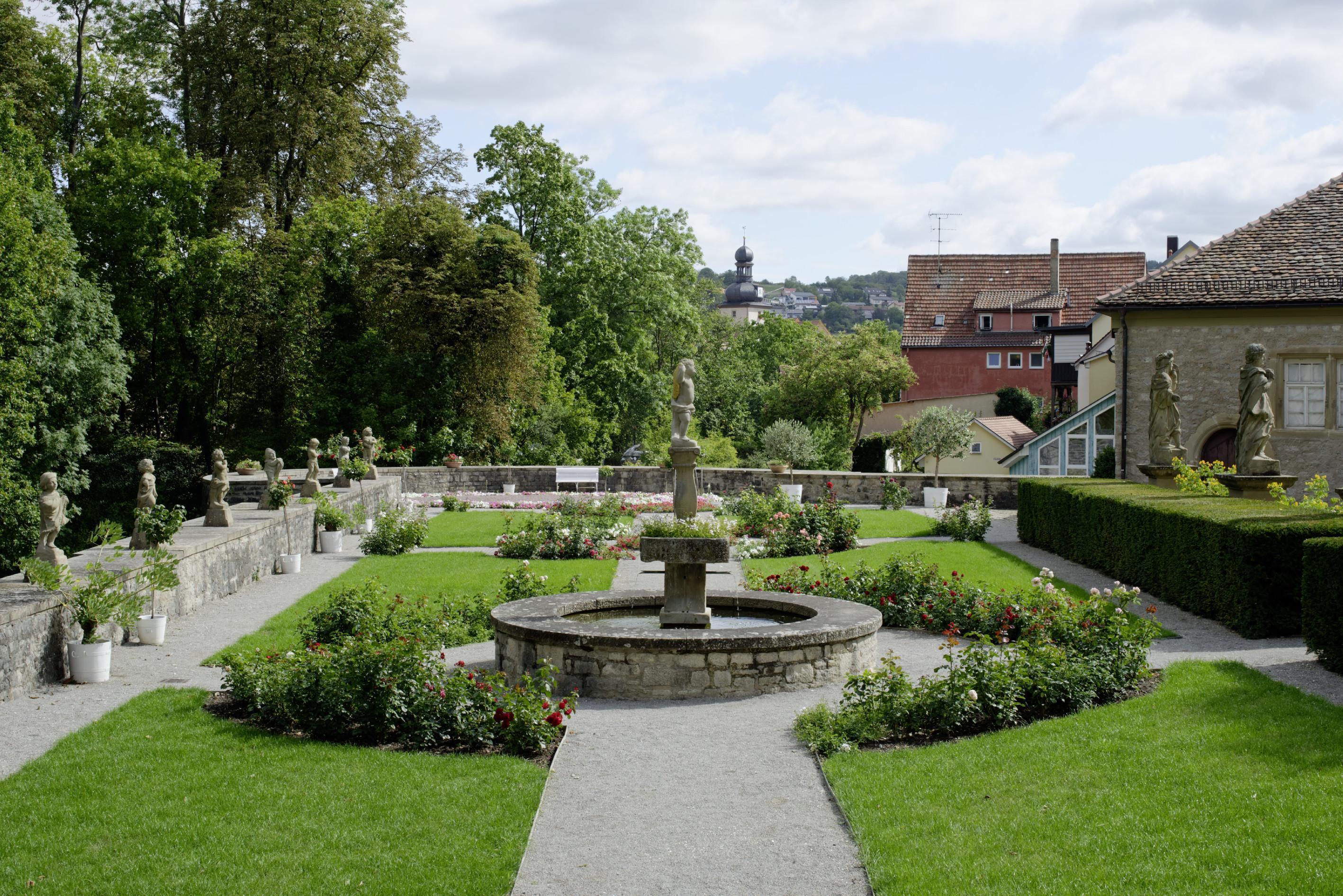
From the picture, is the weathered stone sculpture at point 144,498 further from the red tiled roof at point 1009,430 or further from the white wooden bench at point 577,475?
the red tiled roof at point 1009,430

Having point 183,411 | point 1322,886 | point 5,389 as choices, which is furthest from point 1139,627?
point 183,411

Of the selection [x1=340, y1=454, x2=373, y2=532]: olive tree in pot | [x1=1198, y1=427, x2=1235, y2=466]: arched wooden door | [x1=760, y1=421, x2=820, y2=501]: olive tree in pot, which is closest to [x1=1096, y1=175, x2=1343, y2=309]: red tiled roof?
[x1=1198, y1=427, x2=1235, y2=466]: arched wooden door

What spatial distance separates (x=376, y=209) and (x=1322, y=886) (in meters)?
35.0

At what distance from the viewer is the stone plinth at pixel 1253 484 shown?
55.1 ft

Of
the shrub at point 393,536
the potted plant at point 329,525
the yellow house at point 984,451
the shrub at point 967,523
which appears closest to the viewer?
the shrub at point 393,536

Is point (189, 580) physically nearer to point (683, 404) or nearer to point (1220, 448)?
point (683, 404)

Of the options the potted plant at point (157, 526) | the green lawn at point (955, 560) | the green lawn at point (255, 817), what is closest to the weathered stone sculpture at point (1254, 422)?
the green lawn at point (955, 560)

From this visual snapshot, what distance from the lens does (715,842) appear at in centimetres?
634

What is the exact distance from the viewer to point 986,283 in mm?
58406

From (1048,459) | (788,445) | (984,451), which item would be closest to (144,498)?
(788,445)

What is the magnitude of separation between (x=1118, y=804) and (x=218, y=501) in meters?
13.7

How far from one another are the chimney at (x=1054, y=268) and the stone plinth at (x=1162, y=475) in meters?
37.9

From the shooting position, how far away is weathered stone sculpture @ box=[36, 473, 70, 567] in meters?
11.6

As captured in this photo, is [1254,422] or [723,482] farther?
[723,482]
